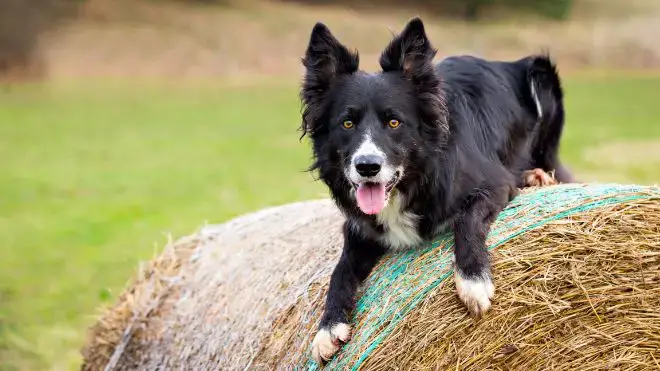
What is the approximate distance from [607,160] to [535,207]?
484 inches

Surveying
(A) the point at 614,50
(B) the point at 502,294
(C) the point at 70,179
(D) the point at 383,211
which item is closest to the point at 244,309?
(D) the point at 383,211

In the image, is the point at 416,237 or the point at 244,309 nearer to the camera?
the point at 416,237

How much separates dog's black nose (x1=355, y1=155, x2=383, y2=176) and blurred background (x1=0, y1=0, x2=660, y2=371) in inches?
38.4

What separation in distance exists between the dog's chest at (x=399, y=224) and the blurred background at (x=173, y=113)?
102cm

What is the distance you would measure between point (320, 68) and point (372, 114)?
45 centimetres

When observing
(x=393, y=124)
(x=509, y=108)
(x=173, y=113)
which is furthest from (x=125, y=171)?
(x=393, y=124)

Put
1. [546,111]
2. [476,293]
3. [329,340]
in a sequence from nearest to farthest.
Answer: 1. [476,293]
2. [329,340]
3. [546,111]

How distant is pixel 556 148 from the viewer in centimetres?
505

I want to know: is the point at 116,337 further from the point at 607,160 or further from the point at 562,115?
the point at 607,160

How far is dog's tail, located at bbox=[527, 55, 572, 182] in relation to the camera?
4.93 metres

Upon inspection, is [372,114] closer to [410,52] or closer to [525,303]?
[410,52]

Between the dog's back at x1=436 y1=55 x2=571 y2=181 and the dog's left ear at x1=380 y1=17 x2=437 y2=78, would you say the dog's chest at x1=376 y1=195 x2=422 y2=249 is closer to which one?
the dog's back at x1=436 y1=55 x2=571 y2=181

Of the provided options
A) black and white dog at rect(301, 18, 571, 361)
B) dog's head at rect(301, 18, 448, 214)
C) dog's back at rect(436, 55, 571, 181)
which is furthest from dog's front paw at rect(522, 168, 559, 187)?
dog's head at rect(301, 18, 448, 214)

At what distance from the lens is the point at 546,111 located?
16.2 ft
